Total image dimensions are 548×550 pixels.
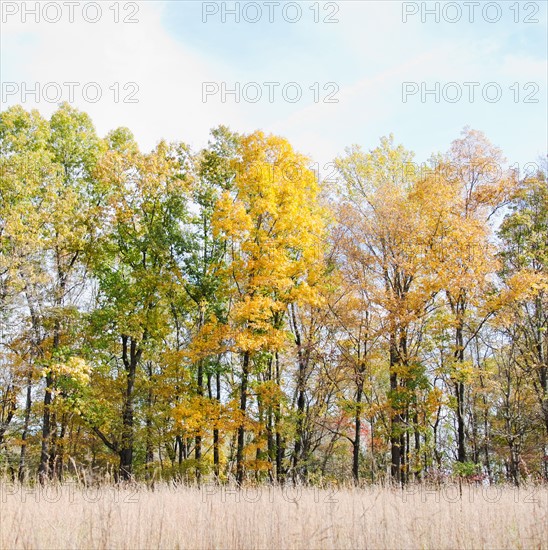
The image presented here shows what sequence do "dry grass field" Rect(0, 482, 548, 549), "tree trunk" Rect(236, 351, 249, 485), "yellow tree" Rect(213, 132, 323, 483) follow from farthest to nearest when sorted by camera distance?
"yellow tree" Rect(213, 132, 323, 483)
"tree trunk" Rect(236, 351, 249, 485)
"dry grass field" Rect(0, 482, 548, 549)

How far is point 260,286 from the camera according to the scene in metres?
19.2

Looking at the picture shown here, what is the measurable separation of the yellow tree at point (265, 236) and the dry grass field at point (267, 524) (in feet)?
34.4

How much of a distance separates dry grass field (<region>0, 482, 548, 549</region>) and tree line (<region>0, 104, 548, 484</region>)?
9749 mm

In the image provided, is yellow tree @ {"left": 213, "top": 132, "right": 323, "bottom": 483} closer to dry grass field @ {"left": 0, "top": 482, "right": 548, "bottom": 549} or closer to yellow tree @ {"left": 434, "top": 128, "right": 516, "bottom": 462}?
yellow tree @ {"left": 434, "top": 128, "right": 516, "bottom": 462}

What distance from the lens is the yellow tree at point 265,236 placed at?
1873cm

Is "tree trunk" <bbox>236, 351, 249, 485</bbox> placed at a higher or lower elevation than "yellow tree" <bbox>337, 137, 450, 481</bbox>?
lower

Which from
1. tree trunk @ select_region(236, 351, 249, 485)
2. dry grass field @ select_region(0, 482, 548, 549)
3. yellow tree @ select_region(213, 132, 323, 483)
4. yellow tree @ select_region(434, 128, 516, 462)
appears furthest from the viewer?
yellow tree @ select_region(213, 132, 323, 483)

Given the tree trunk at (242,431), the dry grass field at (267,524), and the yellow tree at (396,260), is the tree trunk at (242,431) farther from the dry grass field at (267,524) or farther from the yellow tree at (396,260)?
the dry grass field at (267,524)

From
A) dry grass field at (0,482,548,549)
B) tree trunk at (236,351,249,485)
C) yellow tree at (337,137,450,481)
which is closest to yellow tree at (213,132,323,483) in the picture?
tree trunk at (236,351,249,485)

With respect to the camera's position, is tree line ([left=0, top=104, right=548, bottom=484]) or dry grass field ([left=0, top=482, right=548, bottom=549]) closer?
dry grass field ([left=0, top=482, right=548, bottom=549])

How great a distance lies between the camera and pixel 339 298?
21.0 meters

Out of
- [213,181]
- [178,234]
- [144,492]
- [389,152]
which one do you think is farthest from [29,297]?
[389,152]

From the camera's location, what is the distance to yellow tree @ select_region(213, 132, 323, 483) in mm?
18734

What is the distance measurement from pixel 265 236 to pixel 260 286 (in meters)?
1.76
